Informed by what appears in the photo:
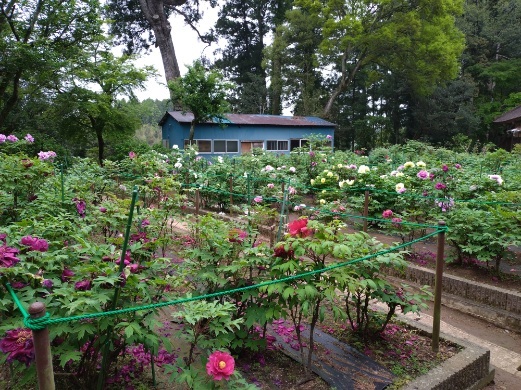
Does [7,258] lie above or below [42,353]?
above

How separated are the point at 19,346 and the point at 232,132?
1970cm

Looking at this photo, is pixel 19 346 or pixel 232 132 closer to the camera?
pixel 19 346

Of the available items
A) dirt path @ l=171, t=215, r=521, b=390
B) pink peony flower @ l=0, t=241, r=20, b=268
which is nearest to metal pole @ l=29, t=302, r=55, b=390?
pink peony flower @ l=0, t=241, r=20, b=268

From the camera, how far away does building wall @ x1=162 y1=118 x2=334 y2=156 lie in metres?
19.7

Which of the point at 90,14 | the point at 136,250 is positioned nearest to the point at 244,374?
the point at 136,250

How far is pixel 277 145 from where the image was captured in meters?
22.6

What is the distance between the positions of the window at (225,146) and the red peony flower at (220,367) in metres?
19.0

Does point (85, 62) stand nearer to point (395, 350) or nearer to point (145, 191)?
point (145, 191)

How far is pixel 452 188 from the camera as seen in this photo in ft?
20.1

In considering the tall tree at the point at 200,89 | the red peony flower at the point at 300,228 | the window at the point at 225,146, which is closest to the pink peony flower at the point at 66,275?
the red peony flower at the point at 300,228

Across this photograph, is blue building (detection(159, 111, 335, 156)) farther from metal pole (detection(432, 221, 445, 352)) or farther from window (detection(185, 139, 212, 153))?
metal pole (detection(432, 221, 445, 352))

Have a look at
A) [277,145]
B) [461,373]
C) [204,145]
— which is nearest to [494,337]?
[461,373]

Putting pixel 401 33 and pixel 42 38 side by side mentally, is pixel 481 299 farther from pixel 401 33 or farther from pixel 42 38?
pixel 401 33

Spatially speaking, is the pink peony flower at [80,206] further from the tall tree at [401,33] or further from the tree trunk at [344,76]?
the tree trunk at [344,76]
